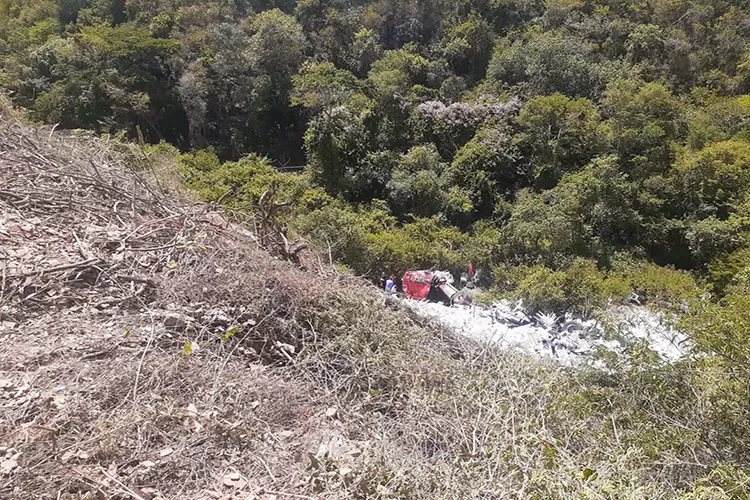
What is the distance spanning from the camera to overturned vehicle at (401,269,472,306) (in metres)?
7.56

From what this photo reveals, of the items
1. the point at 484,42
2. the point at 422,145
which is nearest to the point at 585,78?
the point at 484,42

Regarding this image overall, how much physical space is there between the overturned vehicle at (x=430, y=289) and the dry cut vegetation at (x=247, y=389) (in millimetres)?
4559

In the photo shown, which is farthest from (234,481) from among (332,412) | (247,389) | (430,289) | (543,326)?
(430,289)

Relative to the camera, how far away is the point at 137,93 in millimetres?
11578

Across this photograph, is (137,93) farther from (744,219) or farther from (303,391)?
(744,219)

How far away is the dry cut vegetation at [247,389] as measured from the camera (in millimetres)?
1599

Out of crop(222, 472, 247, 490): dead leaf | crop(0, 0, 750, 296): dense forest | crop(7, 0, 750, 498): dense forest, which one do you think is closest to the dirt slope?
crop(222, 472, 247, 490): dead leaf

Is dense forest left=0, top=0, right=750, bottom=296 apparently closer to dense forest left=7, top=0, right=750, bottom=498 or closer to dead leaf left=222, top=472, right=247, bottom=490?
dense forest left=7, top=0, right=750, bottom=498

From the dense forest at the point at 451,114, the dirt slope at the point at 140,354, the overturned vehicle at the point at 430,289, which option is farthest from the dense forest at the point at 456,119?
the dirt slope at the point at 140,354

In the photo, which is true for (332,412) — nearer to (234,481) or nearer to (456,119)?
(234,481)

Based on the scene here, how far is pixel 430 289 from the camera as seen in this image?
7.62 metres

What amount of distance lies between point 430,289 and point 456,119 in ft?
20.2

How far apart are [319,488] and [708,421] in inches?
82.3

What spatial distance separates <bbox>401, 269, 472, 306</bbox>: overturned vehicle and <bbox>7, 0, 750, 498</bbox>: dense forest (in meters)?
0.60
